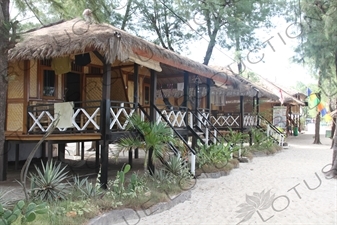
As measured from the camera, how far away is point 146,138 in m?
6.39

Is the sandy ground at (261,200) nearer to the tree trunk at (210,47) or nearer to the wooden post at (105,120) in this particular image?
the wooden post at (105,120)

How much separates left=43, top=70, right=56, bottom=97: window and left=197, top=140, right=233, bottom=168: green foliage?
14.2 feet

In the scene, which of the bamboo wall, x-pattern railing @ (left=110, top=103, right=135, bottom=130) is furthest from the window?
x-pattern railing @ (left=110, top=103, right=135, bottom=130)

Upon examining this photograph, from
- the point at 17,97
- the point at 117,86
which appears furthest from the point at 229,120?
the point at 17,97

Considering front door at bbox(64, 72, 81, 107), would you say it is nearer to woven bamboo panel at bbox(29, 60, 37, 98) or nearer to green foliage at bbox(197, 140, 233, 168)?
woven bamboo panel at bbox(29, 60, 37, 98)

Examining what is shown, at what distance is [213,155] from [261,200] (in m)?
2.83

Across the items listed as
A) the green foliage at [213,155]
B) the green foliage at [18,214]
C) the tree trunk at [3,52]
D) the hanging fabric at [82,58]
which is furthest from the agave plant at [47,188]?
the green foliage at [213,155]

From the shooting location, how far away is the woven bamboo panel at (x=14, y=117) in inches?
291

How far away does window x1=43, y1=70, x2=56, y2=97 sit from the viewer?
25.7 ft

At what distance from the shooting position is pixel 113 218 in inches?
191

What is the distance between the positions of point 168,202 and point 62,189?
1.85m

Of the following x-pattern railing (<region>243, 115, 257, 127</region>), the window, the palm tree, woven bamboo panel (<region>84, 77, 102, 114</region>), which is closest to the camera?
the palm tree

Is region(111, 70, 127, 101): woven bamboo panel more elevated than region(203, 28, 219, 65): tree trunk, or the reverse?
region(203, 28, 219, 65): tree trunk

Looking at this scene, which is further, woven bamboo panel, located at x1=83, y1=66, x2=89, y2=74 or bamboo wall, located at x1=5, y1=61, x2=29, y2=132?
woven bamboo panel, located at x1=83, y1=66, x2=89, y2=74
